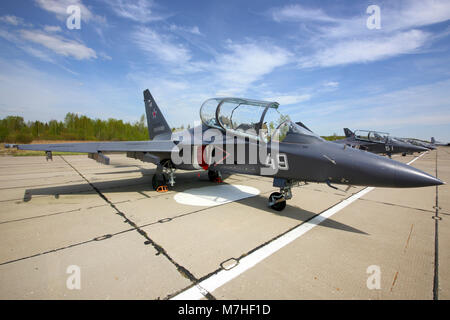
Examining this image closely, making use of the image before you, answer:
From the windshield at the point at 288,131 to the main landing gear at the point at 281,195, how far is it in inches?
39.5

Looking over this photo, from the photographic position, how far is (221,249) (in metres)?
2.92

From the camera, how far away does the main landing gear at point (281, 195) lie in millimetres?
4430

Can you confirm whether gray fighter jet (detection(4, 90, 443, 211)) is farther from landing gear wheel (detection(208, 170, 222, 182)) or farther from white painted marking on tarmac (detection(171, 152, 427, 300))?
landing gear wheel (detection(208, 170, 222, 182))

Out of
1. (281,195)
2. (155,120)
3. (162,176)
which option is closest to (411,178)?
(281,195)

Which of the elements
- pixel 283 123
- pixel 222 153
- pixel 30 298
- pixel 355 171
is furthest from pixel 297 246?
pixel 30 298

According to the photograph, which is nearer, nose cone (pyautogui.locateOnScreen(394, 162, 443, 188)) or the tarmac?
the tarmac

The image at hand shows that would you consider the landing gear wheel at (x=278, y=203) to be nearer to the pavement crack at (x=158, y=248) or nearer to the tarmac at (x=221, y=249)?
the tarmac at (x=221, y=249)

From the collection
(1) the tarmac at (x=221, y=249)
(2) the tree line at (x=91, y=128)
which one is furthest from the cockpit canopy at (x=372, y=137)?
(2) the tree line at (x=91, y=128)

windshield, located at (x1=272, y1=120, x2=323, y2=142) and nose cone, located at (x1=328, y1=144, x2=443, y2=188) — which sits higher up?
windshield, located at (x1=272, y1=120, x2=323, y2=142)

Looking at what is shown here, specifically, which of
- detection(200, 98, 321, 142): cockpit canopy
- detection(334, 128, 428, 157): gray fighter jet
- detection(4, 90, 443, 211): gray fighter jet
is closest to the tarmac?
detection(4, 90, 443, 211): gray fighter jet

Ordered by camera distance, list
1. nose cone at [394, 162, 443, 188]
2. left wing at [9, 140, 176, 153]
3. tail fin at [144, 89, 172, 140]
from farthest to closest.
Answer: tail fin at [144, 89, 172, 140] < left wing at [9, 140, 176, 153] < nose cone at [394, 162, 443, 188]

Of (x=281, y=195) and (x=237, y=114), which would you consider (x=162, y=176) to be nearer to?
(x=237, y=114)

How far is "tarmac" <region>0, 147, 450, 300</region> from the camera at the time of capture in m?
2.11
